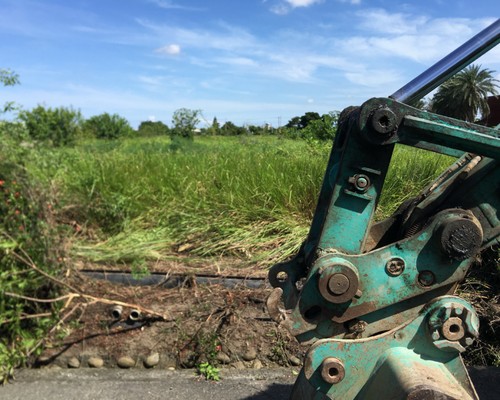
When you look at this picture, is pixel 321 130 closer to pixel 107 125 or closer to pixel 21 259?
pixel 21 259

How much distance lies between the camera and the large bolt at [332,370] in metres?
1.66

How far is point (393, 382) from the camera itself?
156 cm

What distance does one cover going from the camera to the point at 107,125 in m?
27.7

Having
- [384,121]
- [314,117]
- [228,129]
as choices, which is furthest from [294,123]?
[384,121]

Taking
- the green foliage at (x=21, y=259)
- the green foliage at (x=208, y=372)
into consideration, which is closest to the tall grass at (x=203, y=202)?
the green foliage at (x=21, y=259)

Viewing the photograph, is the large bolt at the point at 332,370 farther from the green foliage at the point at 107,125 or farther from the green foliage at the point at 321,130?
the green foliage at the point at 107,125

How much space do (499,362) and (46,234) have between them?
3461 mm

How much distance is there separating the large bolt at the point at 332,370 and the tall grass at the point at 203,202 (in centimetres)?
237

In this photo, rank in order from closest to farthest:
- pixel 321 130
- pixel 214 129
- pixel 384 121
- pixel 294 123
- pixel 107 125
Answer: pixel 384 121 < pixel 321 130 < pixel 294 123 < pixel 214 129 < pixel 107 125

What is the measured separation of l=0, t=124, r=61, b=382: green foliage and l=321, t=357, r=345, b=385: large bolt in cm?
241

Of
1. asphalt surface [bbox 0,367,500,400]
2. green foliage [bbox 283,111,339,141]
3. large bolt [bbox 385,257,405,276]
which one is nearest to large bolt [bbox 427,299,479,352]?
large bolt [bbox 385,257,405,276]

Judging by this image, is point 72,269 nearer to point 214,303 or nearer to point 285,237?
point 214,303

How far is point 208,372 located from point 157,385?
0.34m

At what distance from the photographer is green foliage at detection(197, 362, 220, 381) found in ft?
10.1
